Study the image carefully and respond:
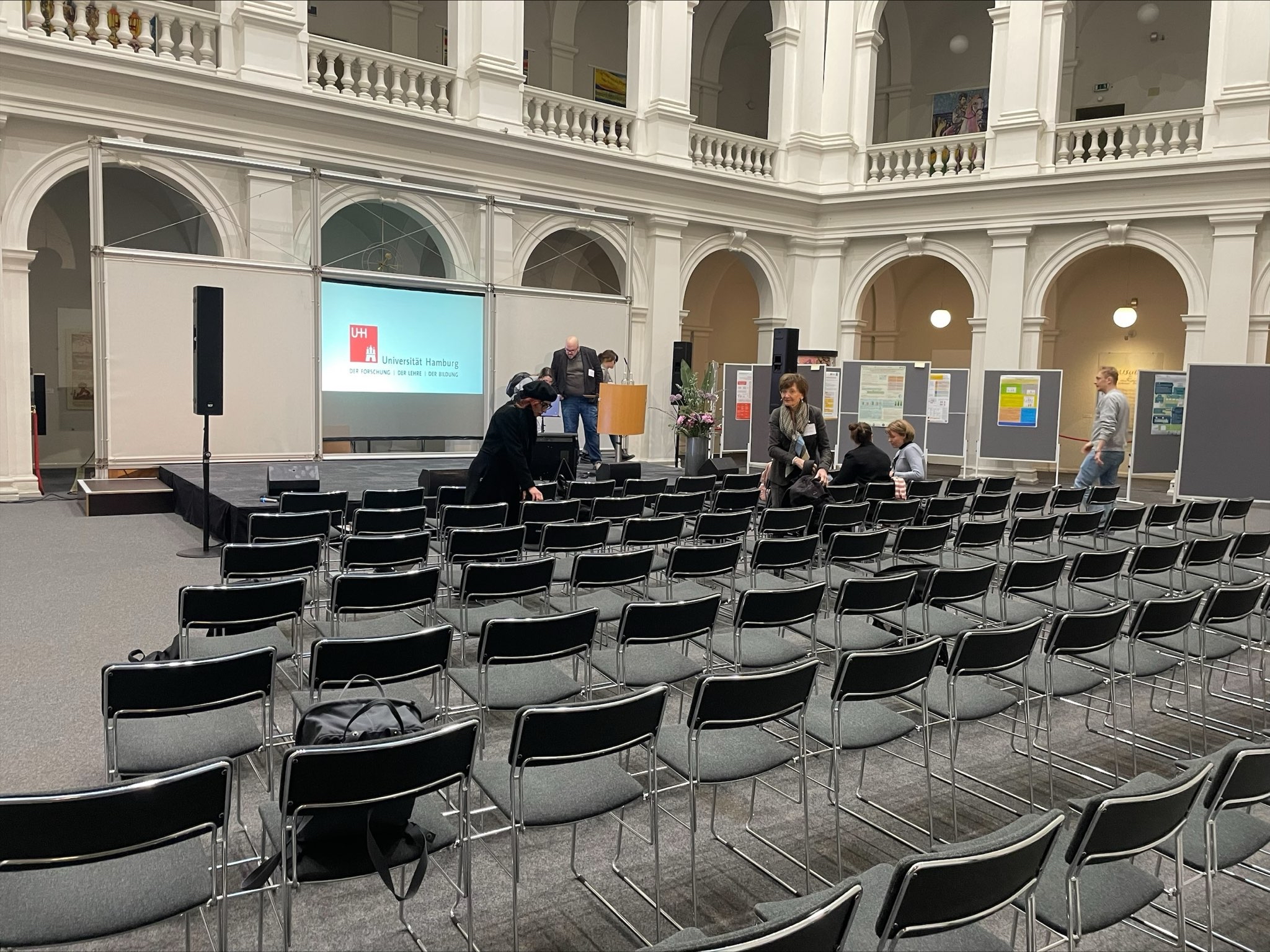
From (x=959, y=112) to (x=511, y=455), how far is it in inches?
626

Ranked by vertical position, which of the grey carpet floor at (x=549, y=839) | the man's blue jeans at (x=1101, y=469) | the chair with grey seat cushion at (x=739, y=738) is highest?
the man's blue jeans at (x=1101, y=469)

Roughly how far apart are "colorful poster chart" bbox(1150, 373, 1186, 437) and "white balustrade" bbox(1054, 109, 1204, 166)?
3.69m

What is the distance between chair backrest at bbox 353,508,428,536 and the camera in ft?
19.3

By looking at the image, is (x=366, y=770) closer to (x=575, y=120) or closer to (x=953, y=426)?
(x=575, y=120)

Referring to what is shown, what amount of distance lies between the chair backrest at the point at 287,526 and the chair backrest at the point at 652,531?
1908 millimetres

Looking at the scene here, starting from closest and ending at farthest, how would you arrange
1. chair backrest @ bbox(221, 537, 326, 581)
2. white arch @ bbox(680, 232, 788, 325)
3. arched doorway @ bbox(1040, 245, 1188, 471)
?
chair backrest @ bbox(221, 537, 326, 581), white arch @ bbox(680, 232, 788, 325), arched doorway @ bbox(1040, 245, 1188, 471)

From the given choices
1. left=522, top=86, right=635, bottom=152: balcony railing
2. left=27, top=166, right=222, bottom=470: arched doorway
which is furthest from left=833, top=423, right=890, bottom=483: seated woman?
left=27, top=166, right=222, bottom=470: arched doorway

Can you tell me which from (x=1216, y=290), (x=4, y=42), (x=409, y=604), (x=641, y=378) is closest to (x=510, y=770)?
(x=409, y=604)

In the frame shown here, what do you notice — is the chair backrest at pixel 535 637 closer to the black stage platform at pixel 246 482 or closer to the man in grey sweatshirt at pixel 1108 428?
the black stage platform at pixel 246 482

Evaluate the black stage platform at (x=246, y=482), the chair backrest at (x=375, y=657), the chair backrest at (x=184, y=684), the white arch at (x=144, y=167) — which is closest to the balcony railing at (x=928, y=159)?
the black stage platform at (x=246, y=482)

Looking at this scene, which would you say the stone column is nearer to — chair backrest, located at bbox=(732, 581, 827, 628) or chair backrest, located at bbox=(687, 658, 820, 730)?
chair backrest, located at bbox=(732, 581, 827, 628)

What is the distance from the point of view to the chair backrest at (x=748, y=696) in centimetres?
291

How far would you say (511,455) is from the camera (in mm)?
6246

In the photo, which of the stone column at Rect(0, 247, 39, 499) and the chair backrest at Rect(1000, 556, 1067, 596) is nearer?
the chair backrest at Rect(1000, 556, 1067, 596)
